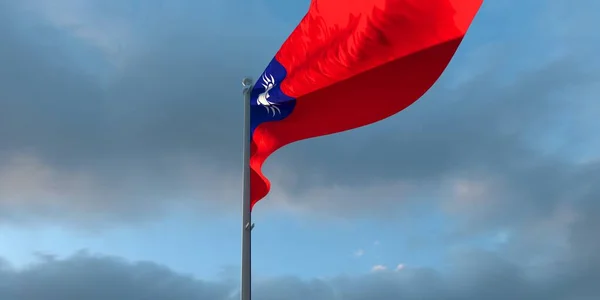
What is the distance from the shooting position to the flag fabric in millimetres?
15992

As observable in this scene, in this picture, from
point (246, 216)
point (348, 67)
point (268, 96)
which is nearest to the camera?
point (348, 67)

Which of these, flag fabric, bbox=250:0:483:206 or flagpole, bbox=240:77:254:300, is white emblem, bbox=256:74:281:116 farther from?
flagpole, bbox=240:77:254:300

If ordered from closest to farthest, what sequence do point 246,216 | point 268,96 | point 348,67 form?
point 348,67 → point 246,216 → point 268,96

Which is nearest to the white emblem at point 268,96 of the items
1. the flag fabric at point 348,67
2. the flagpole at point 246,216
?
the flag fabric at point 348,67

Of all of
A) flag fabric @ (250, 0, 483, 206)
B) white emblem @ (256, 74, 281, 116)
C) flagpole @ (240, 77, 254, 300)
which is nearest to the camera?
flag fabric @ (250, 0, 483, 206)

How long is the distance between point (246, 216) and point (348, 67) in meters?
4.61

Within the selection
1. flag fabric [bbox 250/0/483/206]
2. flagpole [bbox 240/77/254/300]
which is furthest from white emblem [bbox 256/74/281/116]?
flagpole [bbox 240/77/254/300]

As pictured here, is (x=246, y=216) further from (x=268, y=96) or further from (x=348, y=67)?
(x=348, y=67)

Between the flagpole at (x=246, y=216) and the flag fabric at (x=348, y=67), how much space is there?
0.65 meters

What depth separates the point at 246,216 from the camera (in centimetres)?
1925

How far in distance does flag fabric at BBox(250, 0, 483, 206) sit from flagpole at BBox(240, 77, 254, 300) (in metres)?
0.65

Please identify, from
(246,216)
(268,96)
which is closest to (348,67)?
(268,96)

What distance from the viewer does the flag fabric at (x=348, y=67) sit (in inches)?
630

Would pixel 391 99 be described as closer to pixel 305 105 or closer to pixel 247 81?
pixel 305 105
